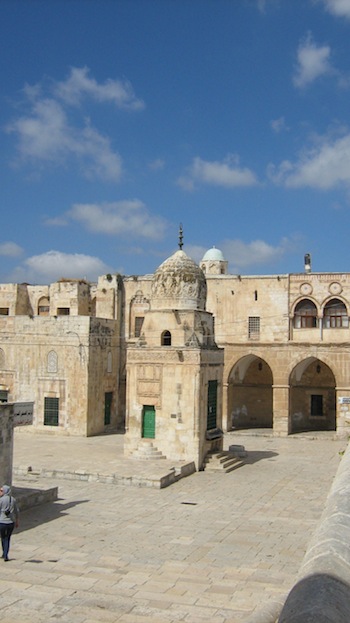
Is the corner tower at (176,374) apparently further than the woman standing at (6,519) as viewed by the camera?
Yes

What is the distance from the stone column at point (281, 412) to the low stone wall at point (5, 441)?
58.7 ft

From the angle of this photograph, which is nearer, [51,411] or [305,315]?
[51,411]

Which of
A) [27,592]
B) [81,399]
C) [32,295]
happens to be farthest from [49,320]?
[27,592]

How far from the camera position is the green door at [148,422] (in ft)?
67.5

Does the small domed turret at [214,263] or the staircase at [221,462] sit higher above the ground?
the small domed turret at [214,263]

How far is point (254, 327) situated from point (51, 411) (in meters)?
10.4

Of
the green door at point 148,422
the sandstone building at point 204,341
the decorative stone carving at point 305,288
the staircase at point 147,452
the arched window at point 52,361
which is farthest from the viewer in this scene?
the decorative stone carving at point 305,288

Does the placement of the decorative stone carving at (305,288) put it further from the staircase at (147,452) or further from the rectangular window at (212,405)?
the staircase at (147,452)

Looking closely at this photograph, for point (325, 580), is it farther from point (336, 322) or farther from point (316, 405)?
point (316, 405)

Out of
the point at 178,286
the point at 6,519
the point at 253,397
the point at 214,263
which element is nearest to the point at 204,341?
the point at 178,286

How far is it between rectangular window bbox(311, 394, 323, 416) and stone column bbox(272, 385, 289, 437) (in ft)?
10.5

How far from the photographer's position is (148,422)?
20.7m

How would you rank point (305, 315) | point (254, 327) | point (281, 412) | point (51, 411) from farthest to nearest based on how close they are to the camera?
1. point (254, 327)
2. point (305, 315)
3. point (281, 412)
4. point (51, 411)

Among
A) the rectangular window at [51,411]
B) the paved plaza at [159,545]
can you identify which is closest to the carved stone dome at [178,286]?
the paved plaza at [159,545]
